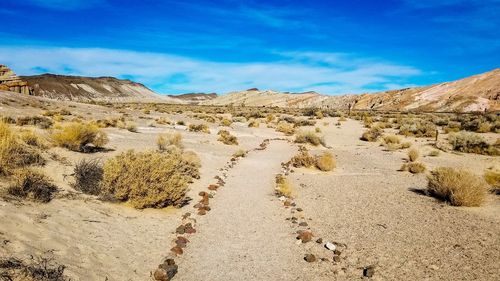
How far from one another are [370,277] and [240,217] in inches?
151

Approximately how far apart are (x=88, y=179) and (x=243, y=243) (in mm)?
4398

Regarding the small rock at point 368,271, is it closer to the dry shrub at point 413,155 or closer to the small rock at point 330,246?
the small rock at point 330,246

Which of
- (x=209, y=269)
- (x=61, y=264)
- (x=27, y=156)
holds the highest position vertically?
(x=27, y=156)

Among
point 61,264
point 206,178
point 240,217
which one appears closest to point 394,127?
point 206,178

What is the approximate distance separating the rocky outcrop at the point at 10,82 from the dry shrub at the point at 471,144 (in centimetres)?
5592

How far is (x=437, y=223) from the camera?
8.11 m

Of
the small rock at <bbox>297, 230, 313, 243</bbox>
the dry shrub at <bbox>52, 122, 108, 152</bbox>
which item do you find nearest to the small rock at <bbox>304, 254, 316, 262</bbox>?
the small rock at <bbox>297, 230, 313, 243</bbox>

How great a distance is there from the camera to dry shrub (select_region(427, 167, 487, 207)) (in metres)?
9.34

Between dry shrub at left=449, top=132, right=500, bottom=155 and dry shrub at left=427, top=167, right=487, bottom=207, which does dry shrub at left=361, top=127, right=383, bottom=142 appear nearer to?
dry shrub at left=449, top=132, right=500, bottom=155

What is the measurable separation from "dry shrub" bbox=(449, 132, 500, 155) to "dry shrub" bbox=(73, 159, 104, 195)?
1883 cm

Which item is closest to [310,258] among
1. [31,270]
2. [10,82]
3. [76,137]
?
[31,270]

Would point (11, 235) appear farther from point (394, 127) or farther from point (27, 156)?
point (394, 127)

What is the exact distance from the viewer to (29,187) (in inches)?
287

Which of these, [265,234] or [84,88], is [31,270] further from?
[84,88]
